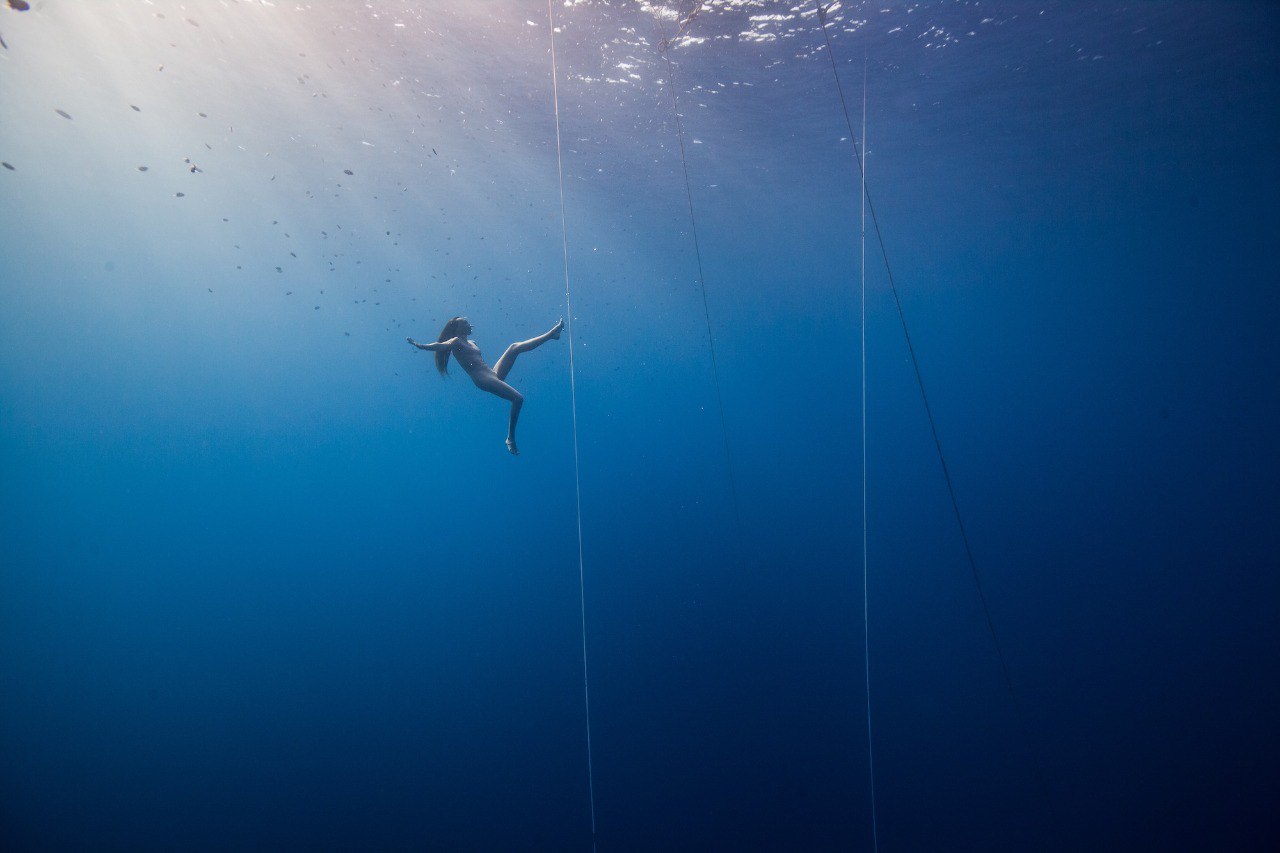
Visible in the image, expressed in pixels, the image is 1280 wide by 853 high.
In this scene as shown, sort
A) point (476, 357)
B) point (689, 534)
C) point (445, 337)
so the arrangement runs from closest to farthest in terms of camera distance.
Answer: point (445, 337)
point (476, 357)
point (689, 534)

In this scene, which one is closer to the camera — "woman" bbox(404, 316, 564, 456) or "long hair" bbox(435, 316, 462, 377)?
"long hair" bbox(435, 316, 462, 377)

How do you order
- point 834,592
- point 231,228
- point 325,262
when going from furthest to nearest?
point 325,262 → point 231,228 → point 834,592

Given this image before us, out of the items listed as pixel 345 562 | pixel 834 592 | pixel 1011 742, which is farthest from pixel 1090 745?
pixel 345 562

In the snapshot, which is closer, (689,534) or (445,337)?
(445,337)

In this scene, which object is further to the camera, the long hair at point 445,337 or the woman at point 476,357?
the woman at point 476,357

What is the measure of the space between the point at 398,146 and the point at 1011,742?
65.3 ft

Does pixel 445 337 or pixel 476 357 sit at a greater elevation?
pixel 445 337

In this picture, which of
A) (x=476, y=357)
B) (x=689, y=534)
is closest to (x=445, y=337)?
(x=476, y=357)

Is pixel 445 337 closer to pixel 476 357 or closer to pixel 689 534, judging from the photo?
pixel 476 357

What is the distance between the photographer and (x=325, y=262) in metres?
27.8

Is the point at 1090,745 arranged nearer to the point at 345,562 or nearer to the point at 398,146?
the point at 398,146

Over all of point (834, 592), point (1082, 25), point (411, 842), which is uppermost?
point (1082, 25)

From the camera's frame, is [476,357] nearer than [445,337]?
No

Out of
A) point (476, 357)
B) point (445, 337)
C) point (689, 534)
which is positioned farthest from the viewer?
point (689, 534)
